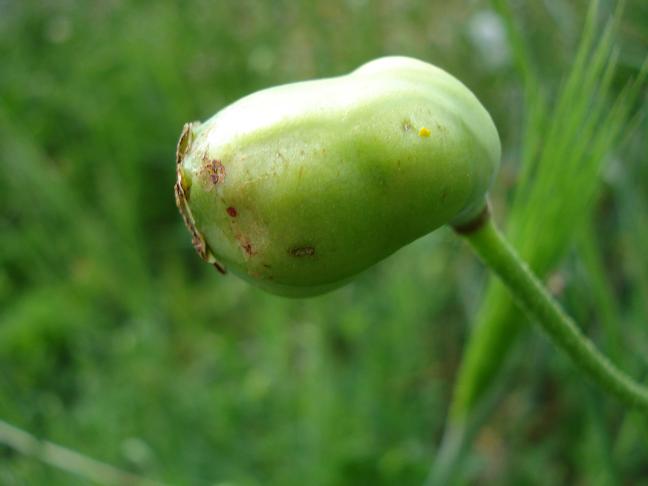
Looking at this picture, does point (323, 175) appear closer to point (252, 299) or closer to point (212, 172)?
point (212, 172)

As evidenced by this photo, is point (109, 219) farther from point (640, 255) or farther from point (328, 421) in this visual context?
point (640, 255)

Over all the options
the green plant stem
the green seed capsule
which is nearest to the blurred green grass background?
the green plant stem

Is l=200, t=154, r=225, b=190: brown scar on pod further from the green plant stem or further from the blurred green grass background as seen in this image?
the blurred green grass background

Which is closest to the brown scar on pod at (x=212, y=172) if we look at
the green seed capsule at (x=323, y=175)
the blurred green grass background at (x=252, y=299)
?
the green seed capsule at (x=323, y=175)

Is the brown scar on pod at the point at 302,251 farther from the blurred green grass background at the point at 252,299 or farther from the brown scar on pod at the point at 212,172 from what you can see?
the blurred green grass background at the point at 252,299

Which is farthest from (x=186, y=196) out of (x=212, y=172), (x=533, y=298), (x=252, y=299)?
(x=252, y=299)
